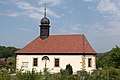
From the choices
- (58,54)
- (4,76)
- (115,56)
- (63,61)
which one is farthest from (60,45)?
(4,76)

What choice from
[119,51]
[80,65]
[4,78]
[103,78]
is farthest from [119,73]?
[80,65]

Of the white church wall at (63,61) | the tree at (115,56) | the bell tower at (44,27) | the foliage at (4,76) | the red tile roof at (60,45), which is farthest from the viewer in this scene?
the bell tower at (44,27)

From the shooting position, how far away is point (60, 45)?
3803cm

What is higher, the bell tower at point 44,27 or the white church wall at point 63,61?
the bell tower at point 44,27

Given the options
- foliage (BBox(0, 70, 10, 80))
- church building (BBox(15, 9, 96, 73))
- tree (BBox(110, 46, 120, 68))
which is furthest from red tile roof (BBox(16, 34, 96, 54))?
A: foliage (BBox(0, 70, 10, 80))

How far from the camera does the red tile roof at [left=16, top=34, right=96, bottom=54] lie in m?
36.9

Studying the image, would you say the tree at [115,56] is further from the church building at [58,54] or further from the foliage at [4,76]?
the foliage at [4,76]

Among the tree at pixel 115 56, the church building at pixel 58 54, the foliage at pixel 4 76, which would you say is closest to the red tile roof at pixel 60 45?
the church building at pixel 58 54

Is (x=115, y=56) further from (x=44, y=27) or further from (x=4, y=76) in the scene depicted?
(x=4, y=76)

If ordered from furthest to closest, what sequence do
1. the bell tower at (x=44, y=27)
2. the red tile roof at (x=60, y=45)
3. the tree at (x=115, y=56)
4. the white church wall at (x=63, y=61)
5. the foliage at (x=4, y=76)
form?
the bell tower at (x=44, y=27) < the red tile roof at (x=60, y=45) < the white church wall at (x=63, y=61) < the tree at (x=115, y=56) < the foliage at (x=4, y=76)

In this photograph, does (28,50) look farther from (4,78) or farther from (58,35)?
(4,78)

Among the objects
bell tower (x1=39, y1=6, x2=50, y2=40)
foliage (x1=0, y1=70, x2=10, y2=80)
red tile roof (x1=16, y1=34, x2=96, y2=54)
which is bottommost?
foliage (x1=0, y1=70, x2=10, y2=80)

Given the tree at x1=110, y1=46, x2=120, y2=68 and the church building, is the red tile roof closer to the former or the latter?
the church building

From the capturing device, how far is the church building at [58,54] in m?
36.5
